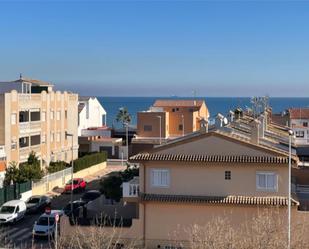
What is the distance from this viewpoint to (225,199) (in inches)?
1272

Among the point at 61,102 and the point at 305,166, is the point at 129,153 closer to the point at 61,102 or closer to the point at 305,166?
the point at 61,102

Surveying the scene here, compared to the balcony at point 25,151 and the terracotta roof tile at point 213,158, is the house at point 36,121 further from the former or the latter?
the terracotta roof tile at point 213,158

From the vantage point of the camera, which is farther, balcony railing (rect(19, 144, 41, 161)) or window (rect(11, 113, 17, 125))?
balcony railing (rect(19, 144, 41, 161))

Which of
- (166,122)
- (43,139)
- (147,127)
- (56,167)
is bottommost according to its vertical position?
(56,167)

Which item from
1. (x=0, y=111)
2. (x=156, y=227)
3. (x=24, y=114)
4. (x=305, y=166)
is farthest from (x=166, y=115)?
(x=156, y=227)

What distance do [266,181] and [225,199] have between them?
97.2 inches

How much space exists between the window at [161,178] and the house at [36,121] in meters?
24.4

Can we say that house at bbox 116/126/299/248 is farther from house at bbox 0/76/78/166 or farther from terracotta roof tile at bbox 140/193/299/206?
house at bbox 0/76/78/166

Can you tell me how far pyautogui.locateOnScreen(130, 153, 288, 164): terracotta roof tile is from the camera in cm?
3178

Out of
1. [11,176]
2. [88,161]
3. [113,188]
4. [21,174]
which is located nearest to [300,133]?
[88,161]

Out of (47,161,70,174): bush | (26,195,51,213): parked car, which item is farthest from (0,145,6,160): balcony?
(26,195,51,213): parked car

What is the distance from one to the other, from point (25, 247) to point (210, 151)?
1198cm

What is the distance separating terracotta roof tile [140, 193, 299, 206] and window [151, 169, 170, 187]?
0.69 metres

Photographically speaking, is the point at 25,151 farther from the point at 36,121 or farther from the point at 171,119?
the point at 171,119
